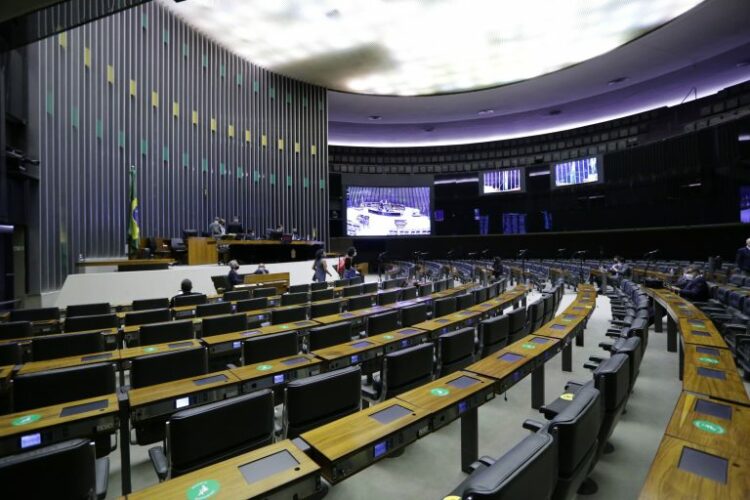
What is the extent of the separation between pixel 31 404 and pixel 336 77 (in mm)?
15382

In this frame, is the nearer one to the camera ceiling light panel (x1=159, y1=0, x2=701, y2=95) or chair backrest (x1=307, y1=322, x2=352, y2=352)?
chair backrest (x1=307, y1=322, x2=352, y2=352)

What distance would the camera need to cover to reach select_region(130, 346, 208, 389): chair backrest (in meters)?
2.42

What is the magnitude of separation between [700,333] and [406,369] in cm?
272

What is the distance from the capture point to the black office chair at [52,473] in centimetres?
118

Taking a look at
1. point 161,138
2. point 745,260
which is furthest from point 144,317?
point 745,260

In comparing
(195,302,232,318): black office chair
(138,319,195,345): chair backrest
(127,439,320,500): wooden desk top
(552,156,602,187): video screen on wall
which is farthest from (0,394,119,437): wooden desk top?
(552,156,602,187): video screen on wall

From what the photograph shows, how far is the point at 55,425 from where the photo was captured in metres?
1.65

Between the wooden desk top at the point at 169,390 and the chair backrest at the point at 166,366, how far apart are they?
0.31 m

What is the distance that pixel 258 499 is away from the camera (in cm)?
116

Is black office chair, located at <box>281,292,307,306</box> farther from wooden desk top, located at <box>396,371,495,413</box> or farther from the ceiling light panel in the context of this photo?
the ceiling light panel

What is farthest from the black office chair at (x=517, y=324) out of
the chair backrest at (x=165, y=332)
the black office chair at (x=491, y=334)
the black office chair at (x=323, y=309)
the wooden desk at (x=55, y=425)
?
the wooden desk at (x=55, y=425)

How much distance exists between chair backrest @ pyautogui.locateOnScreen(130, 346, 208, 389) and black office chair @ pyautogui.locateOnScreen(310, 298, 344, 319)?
214cm

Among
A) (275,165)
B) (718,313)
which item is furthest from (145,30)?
(718,313)

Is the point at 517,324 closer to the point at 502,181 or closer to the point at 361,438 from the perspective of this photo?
the point at 361,438
